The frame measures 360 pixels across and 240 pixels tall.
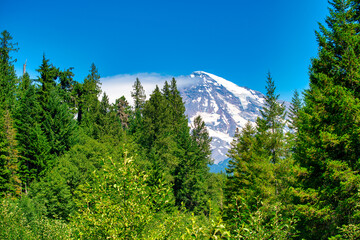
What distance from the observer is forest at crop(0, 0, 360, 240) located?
6.33 m

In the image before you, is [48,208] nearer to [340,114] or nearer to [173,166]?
[173,166]

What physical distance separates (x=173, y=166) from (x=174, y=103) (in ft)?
76.4

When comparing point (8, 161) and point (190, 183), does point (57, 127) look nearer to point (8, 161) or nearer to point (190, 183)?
point (8, 161)

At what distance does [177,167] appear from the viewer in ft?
146

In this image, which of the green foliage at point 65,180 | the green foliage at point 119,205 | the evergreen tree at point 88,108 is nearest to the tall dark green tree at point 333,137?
the green foliage at point 119,205

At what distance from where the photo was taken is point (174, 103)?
212ft

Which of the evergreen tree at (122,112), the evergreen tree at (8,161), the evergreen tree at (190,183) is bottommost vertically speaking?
the evergreen tree at (190,183)

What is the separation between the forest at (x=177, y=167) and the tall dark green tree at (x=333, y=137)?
0.06 metres

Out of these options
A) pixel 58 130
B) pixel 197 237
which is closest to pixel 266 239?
pixel 197 237

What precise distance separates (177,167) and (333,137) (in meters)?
35.1

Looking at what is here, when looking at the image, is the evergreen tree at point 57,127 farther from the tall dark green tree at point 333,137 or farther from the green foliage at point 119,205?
the tall dark green tree at point 333,137

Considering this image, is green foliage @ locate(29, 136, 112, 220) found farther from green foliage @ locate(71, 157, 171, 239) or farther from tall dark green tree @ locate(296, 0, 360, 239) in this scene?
tall dark green tree @ locate(296, 0, 360, 239)

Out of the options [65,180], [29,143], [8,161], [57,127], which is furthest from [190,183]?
[8,161]

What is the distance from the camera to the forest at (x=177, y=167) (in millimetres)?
6328
